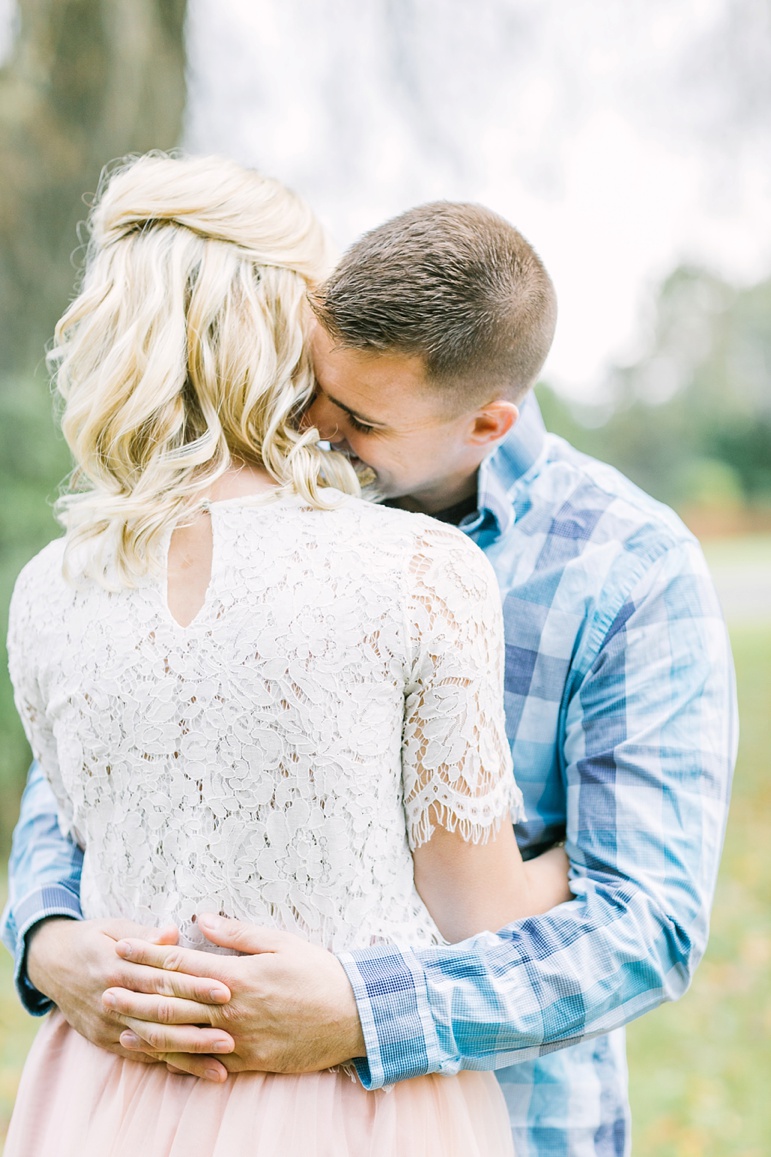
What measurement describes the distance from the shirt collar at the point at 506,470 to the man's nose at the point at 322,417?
0.28m

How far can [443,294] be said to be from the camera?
148 centimetres

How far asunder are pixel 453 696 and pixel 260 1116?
606mm

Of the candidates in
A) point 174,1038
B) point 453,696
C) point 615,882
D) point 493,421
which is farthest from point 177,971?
point 493,421

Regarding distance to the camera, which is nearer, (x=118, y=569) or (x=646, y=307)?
(x=118, y=569)

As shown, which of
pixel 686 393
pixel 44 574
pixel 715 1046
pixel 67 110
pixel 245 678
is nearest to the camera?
pixel 245 678

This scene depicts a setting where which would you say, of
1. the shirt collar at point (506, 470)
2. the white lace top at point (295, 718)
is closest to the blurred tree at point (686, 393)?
the shirt collar at point (506, 470)

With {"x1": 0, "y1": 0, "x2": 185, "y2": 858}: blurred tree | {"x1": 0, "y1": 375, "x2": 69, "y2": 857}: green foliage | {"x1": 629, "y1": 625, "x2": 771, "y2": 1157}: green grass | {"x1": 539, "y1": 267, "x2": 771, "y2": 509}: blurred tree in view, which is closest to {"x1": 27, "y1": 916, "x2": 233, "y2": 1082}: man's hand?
{"x1": 629, "y1": 625, "x2": 771, "y2": 1157}: green grass

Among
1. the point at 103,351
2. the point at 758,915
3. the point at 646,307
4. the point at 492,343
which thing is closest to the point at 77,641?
the point at 103,351

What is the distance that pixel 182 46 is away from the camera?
433 centimetres

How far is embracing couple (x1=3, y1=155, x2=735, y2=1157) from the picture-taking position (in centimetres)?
132

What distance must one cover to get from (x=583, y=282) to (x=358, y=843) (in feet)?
19.0

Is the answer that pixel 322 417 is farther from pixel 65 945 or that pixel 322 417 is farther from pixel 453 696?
pixel 65 945

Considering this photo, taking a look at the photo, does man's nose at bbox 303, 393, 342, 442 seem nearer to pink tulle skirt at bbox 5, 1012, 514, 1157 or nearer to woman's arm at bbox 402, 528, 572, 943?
woman's arm at bbox 402, 528, 572, 943

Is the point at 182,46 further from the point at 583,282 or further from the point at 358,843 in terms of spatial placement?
the point at 358,843
